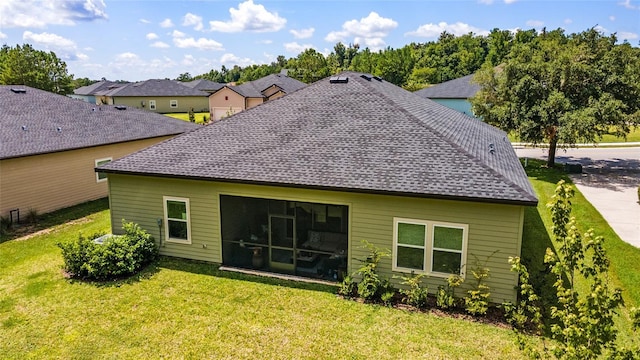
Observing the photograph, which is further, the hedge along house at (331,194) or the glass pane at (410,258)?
the glass pane at (410,258)

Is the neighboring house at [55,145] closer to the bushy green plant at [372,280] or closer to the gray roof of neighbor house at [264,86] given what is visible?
the bushy green plant at [372,280]

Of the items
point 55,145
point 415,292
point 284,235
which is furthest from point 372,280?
point 55,145

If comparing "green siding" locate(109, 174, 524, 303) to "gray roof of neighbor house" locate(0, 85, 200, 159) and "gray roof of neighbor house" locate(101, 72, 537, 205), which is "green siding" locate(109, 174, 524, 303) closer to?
"gray roof of neighbor house" locate(101, 72, 537, 205)

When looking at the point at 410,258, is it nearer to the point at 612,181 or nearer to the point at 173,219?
the point at 173,219

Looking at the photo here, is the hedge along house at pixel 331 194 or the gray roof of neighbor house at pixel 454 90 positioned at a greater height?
the gray roof of neighbor house at pixel 454 90

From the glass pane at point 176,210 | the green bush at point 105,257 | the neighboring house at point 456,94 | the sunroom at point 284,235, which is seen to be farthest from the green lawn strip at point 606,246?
the neighboring house at point 456,94

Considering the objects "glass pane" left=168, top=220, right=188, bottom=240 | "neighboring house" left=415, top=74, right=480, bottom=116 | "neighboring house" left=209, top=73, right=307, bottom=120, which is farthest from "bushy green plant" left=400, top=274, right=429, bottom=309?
"neighboring house" left=209, top=73, right=307, bottom=120

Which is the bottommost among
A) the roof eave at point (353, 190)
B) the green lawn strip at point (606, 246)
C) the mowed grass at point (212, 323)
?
the mowed grass at point (212, 323)
